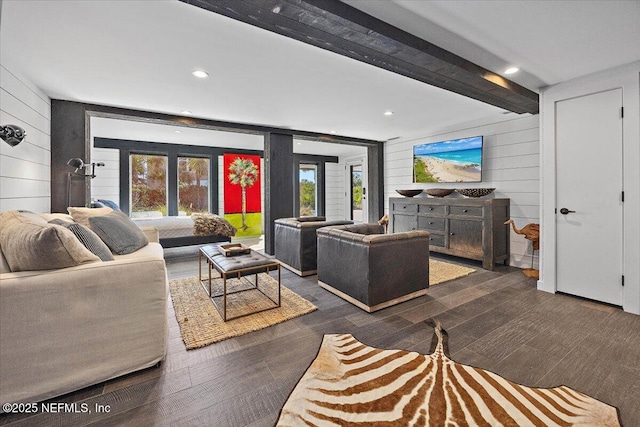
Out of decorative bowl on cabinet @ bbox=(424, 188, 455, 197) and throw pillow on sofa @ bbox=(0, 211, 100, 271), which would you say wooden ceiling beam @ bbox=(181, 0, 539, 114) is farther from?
decorative bowl on cabinet @ bbox=(424, 188, 455, 197)

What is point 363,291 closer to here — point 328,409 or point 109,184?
point 328,409

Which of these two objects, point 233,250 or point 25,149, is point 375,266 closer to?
point 233,250

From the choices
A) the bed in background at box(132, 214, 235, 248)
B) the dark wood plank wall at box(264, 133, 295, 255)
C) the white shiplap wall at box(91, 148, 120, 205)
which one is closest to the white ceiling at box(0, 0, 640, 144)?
the dark wood plank wall at box(264, 133, 295, 255)

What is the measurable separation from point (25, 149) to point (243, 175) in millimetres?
4971

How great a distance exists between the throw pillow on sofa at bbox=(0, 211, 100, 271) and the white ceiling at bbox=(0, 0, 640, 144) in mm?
1486

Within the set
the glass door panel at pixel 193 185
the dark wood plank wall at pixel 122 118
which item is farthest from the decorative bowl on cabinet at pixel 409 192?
the glass door panel at pixel 193 185

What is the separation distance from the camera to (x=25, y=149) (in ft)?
9.67

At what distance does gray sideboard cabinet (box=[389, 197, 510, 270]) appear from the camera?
4246 millimetres

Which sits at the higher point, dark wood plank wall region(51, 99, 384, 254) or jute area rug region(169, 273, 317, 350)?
dark wood plank wall region(51, 99, 384, 254)

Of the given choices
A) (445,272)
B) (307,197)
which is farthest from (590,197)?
(307,197)

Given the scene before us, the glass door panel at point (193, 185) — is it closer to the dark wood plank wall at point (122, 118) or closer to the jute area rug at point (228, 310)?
the dark wood plank wall at point (122, 118)

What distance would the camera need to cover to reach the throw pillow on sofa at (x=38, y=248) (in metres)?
1.54

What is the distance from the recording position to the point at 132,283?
176 cm

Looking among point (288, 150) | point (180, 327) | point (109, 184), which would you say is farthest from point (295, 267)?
point (109, 184)
